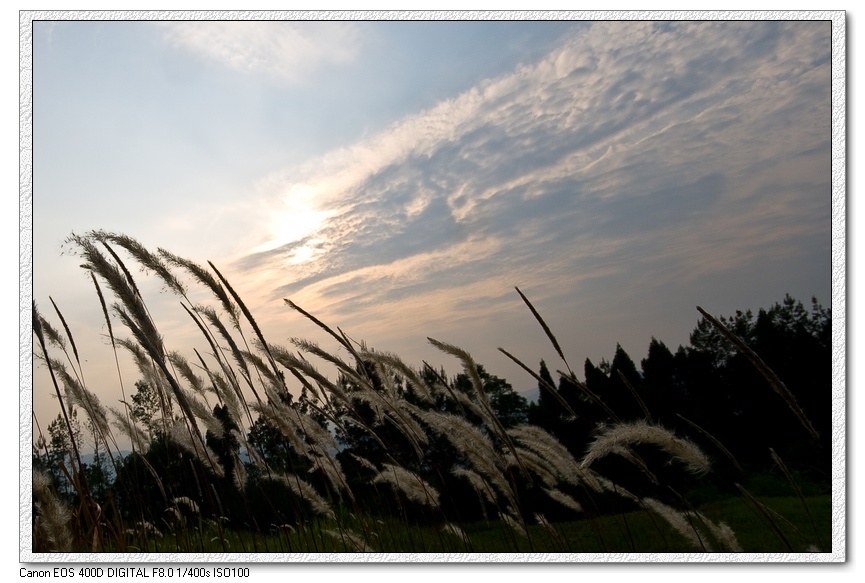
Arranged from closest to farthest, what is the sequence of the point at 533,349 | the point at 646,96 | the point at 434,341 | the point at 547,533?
the point at 434,341 → the point at 547,533 → the point at 646,96 → the point at 533,349

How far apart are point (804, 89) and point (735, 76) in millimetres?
244

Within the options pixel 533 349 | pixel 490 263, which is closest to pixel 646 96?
pixel 490 263

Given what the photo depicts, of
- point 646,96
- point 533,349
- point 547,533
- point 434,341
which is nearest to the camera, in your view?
point 434,341

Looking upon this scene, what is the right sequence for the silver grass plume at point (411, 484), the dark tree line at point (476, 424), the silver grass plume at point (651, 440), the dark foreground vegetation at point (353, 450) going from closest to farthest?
the silver grass plume at point (651, 440), the dark foreground vegetation at point (353, 450), the silver grass plume at point (411, 484), the dark tree line at point (476, 424)

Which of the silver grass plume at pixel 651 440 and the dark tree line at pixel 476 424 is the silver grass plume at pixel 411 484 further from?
the silver grass plume at pixel 651 440

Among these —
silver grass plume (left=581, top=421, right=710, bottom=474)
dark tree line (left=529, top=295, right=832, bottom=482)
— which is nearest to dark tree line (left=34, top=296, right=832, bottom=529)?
dark tree line (left=529, top=295, right=832, bottom=482)

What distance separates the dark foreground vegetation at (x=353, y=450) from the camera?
75.5 inches

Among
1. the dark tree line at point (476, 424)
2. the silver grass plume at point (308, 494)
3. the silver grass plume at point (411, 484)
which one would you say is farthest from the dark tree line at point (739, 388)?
the silver grass plume at point (308, 494)

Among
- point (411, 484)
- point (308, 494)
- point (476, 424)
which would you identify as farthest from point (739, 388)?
point (308, 494)

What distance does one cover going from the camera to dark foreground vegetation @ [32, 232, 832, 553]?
6.29 ft

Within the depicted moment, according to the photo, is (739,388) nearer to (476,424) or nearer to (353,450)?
(476,424)

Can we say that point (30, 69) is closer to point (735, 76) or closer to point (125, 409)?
point (125, 409)

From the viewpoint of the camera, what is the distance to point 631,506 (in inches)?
91.9

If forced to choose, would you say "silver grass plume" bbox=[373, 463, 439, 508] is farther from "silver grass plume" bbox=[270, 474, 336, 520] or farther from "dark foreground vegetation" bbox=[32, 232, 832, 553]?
"silver grass plume" bbox=[270, 474, 336, 520]
